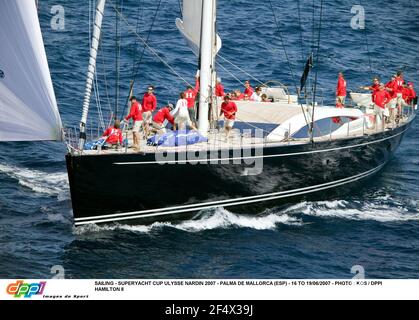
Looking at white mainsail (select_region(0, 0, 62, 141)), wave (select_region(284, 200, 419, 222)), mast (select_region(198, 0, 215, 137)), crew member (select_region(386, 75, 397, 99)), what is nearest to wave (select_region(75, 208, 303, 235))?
wave (select_region(284, 200, 419, 222))

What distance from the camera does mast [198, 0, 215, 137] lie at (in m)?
34.7

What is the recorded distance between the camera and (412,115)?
44.6 metres

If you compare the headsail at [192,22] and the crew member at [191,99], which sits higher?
the headsail at [192,22]

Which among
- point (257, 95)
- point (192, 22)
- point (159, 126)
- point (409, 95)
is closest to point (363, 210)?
point (257, 95)

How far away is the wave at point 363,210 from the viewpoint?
35.9 m

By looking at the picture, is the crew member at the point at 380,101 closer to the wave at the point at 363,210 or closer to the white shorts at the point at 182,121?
the wave at the point at 363,210

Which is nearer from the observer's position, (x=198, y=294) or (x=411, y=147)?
(x=198, y=294)

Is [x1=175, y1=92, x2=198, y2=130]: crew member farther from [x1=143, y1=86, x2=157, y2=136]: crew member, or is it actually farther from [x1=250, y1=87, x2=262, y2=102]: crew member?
[x1=250, y1=87, x2=262, y2=102]: crew member

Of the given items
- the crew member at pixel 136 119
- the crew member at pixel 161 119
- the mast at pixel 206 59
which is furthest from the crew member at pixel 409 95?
the crew member at pixel 136 119

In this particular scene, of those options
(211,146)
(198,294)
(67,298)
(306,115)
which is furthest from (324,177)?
(67,298)

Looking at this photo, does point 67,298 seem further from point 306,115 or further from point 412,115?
point 412,115

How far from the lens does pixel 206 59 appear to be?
35156mm

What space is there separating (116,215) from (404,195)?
1232cm

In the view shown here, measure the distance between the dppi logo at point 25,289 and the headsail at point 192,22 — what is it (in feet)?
44.0
